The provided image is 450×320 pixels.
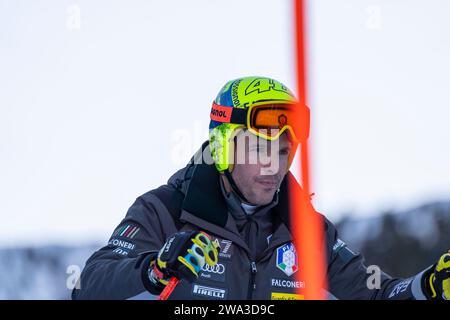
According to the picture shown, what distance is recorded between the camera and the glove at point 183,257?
6246mm

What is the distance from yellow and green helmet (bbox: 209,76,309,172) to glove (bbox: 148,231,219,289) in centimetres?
100

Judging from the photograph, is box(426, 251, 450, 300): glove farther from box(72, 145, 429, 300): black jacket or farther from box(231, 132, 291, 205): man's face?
box(231, 132, 291, 205): man's face

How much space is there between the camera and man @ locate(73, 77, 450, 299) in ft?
22.7

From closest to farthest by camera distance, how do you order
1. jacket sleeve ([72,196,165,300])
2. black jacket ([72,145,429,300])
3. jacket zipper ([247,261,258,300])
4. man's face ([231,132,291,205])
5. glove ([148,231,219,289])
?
glove ([148,231,219,289]) → jacket sleeve ([72,196,165,300]) → black jacket ([72,145,429,300]) → jacket zipper ([247,261,258,300]) → man's face ([231,132,291,205])

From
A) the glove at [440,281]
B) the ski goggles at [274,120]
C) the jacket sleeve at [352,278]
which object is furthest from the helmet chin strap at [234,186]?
the glove at [440,281]

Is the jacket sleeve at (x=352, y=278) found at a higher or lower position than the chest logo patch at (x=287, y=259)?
lower

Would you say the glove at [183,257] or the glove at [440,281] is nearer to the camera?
the glove at [183,257]

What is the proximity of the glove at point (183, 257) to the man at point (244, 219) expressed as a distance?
345 mm

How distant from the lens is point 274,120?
7.20 meters

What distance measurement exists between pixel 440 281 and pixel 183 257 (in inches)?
58.0

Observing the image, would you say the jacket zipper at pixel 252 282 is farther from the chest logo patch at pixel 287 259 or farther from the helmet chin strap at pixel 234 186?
the helmet chin strap at pixel 234 186

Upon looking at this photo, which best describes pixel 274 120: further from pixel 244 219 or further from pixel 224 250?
pixel 224 250

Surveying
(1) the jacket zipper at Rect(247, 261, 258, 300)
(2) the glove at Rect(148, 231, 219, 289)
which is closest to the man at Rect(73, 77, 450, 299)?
(1) the jacket zipper at Rect(247, 261, 258, 300)

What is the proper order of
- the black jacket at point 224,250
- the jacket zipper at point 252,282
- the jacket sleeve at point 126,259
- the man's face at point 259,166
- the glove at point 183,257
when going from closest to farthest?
1. the glove at point 183,257
2. the jacket sleeve at point 126,259
3. the black jacket at point 224,250
4. the jacket zipper at point 252,282
5. the man's face at point 259,166
